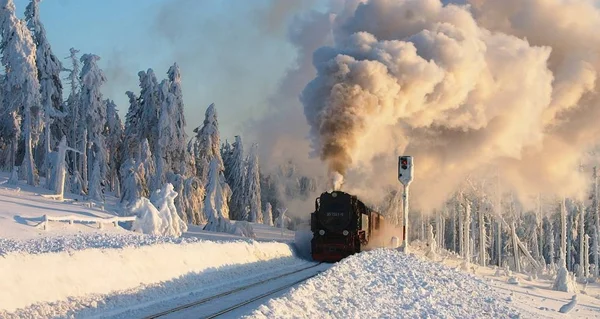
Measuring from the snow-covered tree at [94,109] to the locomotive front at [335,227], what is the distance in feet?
76.6

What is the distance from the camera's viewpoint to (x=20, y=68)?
39.6m

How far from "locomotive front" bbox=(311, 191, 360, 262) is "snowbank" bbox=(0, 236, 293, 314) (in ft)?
26.1

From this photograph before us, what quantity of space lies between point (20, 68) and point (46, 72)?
392cm

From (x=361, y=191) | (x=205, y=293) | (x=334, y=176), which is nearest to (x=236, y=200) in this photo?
(x=361, y=191)

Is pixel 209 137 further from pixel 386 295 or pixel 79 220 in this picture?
pixel 386 295

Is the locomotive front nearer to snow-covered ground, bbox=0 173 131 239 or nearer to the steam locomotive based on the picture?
the steam locomotive

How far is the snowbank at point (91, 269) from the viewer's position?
1202 centimetres

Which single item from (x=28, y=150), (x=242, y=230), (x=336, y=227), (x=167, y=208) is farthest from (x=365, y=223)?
(x=28, y=150)

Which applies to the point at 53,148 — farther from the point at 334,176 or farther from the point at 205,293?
the point at 205,293

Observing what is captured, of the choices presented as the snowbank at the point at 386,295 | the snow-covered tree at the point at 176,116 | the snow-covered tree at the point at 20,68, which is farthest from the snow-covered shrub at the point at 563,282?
the snow-covered tree at the point at 20,68

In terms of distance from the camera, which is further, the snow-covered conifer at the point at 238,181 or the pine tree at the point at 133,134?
the snow-covered conifer at the point at 238,181

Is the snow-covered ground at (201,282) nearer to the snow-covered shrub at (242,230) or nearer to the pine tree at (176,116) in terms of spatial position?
the snow-covered shrub at (242,230)

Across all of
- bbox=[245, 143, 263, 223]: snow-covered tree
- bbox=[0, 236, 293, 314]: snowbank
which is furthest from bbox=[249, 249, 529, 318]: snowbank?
bbox=[245, 143, 263, 223]: snow-covered tree

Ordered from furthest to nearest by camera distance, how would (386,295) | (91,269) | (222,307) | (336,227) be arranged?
1. (336,227)
2. (386,295)
3. (91,269)
4. (222,307)
